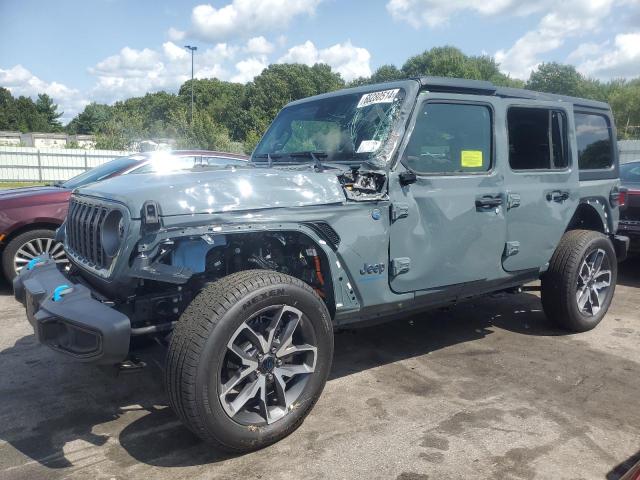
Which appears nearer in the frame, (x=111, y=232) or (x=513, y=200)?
(x=111, y=232)

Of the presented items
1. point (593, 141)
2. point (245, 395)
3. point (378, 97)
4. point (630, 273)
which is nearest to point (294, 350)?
point (245, 395)

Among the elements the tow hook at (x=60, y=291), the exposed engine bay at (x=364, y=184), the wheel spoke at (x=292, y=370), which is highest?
the exposed engine bay at (x=364, y=184)

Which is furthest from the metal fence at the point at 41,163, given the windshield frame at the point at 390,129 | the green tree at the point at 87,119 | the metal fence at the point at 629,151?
the green tree at the point at 87,119

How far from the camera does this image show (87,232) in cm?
323

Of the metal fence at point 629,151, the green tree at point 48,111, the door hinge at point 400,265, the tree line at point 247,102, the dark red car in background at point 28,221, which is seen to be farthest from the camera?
the green tree at point 48,111

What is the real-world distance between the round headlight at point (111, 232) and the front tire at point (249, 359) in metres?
0.60

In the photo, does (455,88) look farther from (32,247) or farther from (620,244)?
(32,247)

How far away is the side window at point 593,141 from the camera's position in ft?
15.9

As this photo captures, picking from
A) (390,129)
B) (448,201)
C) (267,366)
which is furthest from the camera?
(448,201)

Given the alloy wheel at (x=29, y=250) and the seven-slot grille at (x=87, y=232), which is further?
the alloy wheel at (x=29, y=250)

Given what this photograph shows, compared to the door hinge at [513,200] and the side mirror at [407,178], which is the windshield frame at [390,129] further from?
the door hinge at [513,200]

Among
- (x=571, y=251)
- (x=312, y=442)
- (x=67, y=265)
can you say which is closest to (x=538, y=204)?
(x=571, y=251)

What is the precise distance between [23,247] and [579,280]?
224 inches

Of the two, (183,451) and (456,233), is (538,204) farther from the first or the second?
(183,451)
